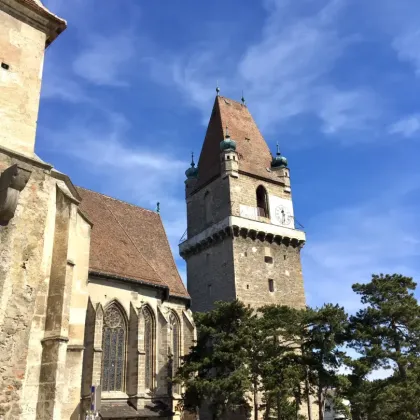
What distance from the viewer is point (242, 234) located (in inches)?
1112

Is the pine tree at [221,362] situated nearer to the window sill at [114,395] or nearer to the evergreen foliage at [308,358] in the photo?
the evergreen foliage at [308,358]

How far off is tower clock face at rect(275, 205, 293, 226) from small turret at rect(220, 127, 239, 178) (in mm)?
3709

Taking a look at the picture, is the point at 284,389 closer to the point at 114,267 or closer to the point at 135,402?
the point at 135,402

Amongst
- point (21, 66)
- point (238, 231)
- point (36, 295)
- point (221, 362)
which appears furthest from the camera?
point (238, 231)

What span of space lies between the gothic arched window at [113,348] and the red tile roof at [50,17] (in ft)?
36.1

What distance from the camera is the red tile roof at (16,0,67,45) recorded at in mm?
8469

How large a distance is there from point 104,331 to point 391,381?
1224 centimetres

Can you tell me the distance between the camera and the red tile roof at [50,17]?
27.8 feet

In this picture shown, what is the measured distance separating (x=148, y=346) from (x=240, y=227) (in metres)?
11.3

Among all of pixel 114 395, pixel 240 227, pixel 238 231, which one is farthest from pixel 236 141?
pixel 114 395

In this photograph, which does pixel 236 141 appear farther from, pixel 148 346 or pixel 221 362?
pixel 148 346

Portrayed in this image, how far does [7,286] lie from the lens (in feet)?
22.5

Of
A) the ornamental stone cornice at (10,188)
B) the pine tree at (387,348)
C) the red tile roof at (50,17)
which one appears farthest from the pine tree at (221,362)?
the red tile roof at (50,17)

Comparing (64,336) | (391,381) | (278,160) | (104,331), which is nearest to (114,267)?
(104,331)
